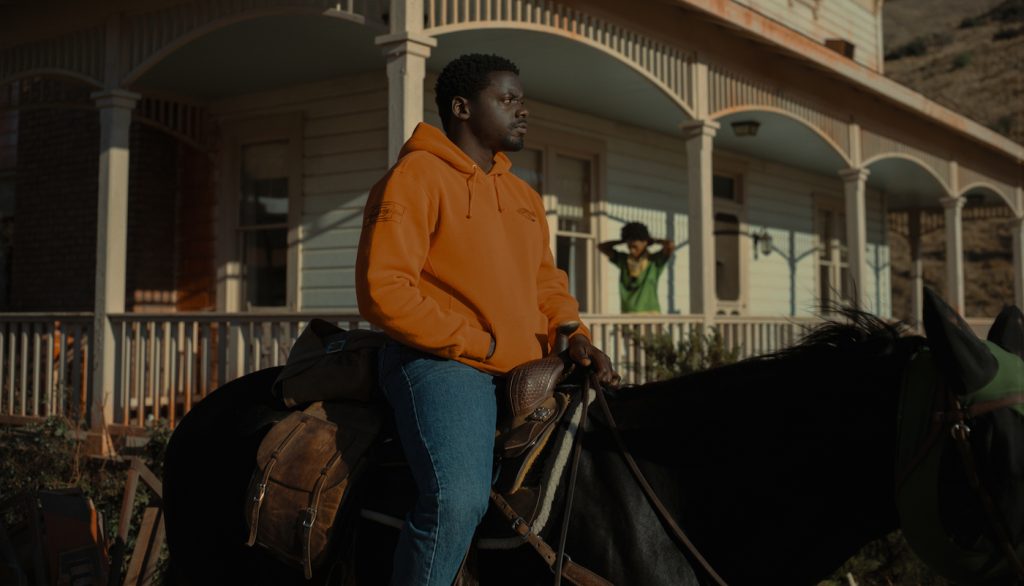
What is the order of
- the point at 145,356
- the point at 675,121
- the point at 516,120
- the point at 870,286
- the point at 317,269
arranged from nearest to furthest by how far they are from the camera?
the point at 516,120 < the point at 145,356 < the point at 317,269 < the point at 675,121 < the point at 870,286

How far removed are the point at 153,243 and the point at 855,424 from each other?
29.6ft

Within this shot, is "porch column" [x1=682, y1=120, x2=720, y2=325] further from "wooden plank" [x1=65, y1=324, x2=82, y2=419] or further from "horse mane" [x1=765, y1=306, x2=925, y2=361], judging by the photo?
"horse mane" [x1=765, y1=306, x2=925, y2=361]

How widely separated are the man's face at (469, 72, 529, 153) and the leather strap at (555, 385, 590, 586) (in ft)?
2.70

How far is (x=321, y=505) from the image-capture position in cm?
277

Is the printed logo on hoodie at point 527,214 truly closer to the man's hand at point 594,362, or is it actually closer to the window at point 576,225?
the man's hand at point 594,362

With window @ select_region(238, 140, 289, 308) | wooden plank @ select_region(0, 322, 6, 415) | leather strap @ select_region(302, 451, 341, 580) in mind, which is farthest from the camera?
window @ select_region(238, 140, 289, 308)

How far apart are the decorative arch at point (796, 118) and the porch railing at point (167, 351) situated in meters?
2.16

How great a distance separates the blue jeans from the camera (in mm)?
2475

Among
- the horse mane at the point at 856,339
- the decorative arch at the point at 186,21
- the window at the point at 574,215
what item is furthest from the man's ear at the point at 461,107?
the window at the point at 574,215

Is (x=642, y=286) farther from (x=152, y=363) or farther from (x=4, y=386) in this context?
(x=4, y=386)

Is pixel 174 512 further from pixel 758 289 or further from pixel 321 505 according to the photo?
pixel 758 289

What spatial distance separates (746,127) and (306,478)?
8.96 m

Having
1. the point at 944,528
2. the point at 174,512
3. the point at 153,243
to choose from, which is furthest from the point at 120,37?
the point at 944,528

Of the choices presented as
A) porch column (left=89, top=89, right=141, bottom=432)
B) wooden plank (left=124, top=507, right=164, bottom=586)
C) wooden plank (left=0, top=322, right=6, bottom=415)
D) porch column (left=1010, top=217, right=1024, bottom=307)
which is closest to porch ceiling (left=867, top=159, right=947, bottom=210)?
porch column (left=1010, top=217, right=1024, bottom=307)
